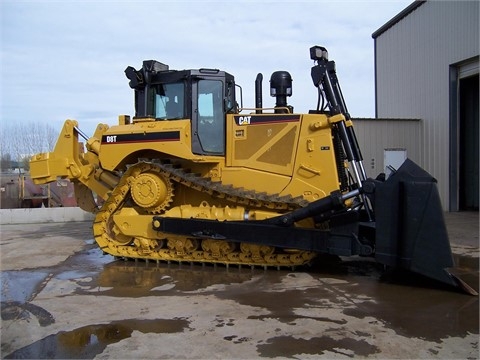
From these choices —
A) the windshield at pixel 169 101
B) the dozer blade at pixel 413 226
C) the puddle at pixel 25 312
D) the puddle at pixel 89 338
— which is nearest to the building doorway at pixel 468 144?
the dozer blade at pixel 413 226

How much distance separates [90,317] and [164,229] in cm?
243

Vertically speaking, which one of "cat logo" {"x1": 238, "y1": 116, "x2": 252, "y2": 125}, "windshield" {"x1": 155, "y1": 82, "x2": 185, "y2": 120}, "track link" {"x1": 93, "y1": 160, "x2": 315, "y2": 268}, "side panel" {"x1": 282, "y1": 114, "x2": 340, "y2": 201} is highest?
"windshield" {"x1": 155, "y1": 82, "x2": 185, "y2": 120}

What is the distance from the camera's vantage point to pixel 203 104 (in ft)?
24.0

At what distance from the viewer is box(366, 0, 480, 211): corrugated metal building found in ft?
44.7

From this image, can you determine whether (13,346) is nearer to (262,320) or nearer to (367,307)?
(262,320)

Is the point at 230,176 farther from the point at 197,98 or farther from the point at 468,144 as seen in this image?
the point at 468,144

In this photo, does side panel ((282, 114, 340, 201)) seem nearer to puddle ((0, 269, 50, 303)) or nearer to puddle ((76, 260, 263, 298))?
puddle ((76, 260, 263, 298))

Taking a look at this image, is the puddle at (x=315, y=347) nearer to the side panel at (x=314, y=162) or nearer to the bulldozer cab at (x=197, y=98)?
the side panel at (x=314, y=162)

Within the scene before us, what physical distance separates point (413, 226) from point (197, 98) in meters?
3.86

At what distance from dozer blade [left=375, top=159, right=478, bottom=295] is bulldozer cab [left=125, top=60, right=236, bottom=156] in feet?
9.37

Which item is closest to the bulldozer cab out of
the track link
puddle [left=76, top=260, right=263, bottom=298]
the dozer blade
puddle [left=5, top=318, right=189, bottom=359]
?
the track link

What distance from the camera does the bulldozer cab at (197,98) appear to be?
287 inches

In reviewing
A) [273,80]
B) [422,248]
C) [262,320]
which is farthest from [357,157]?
[262,320]

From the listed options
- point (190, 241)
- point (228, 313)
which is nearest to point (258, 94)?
point (190, 241)
